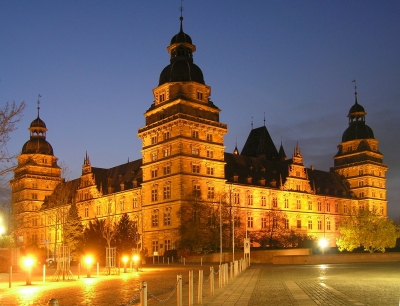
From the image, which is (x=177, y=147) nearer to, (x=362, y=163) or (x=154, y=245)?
(x=154, y=245)

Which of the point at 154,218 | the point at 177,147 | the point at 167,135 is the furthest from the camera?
the point at 154,218

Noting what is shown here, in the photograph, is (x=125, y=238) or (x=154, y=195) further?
(x=154, y=195)

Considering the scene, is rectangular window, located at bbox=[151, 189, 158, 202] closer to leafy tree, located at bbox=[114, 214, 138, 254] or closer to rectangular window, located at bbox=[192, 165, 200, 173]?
rectangular window, located at bbox=[192, 165, 200, 173]

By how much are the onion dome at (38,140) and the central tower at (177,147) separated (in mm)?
44043

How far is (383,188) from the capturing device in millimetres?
124875

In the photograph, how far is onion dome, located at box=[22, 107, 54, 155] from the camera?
125 metres

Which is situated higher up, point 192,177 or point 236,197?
point 192,177

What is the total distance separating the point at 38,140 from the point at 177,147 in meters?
54.7

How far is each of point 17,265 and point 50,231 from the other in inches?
2851

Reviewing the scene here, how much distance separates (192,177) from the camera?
82062 mm

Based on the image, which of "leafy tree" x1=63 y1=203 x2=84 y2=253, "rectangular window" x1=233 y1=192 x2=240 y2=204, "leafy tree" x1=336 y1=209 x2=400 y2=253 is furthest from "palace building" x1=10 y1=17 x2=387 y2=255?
"leafy tree" x1=336 y1=209 x2=400 y2=253

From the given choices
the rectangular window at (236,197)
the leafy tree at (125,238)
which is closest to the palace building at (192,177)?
the rectangular window at (236,197)

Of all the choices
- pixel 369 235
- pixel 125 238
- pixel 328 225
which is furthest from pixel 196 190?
pixel 328 225

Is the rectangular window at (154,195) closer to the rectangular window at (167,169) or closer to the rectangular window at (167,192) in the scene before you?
the rectangular window at (167,192)
